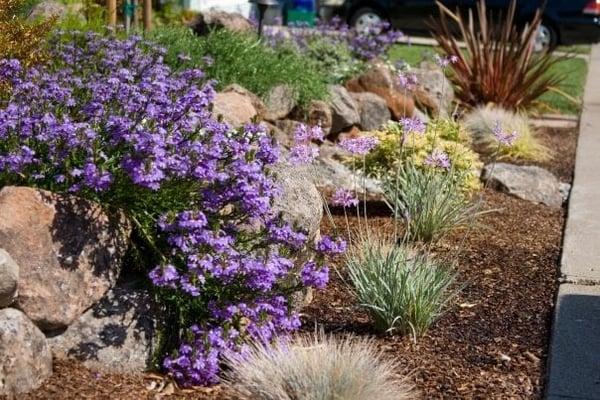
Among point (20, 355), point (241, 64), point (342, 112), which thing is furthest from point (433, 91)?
point (20, 355)

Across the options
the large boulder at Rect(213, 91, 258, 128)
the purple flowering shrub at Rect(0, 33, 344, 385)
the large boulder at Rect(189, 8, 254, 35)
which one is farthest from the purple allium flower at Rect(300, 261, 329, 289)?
the large boulder at Rect(189, 8, 254, 35)

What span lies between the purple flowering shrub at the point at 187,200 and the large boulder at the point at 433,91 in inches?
238

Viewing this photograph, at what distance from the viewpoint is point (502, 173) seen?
345 inches

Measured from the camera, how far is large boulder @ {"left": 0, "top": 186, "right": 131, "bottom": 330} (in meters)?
4.42

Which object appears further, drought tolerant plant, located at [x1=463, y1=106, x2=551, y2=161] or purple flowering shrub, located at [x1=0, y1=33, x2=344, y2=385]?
drought tolerant plant, located at [x1=463, y1=106, x2=551, y2=161]

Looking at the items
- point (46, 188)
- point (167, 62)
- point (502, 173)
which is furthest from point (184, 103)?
point (502, 173)

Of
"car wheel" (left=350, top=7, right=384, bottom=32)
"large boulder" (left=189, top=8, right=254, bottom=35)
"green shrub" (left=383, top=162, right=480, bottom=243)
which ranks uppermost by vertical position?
"large boulder" (left=189, top=8, right=254, bottom=35)

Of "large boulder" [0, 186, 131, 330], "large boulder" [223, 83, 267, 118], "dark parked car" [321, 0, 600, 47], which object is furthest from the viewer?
"dark parked car" [321, 0, 600, 47]

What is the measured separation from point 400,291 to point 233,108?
251cm

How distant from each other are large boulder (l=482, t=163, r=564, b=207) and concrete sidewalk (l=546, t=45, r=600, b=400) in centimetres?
16

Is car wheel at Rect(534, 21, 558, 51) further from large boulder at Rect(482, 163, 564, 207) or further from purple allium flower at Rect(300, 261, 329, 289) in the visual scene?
purple allium flower at Rect(300, 261, 329, 289)

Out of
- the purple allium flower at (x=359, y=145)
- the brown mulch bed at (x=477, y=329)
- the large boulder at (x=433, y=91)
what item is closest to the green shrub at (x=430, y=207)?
the brown mulch bed at (x=477, y=329)

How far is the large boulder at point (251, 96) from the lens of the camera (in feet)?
27.2

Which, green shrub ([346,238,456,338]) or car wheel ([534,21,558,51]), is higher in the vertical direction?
car wheel ([534,21,558,51])
